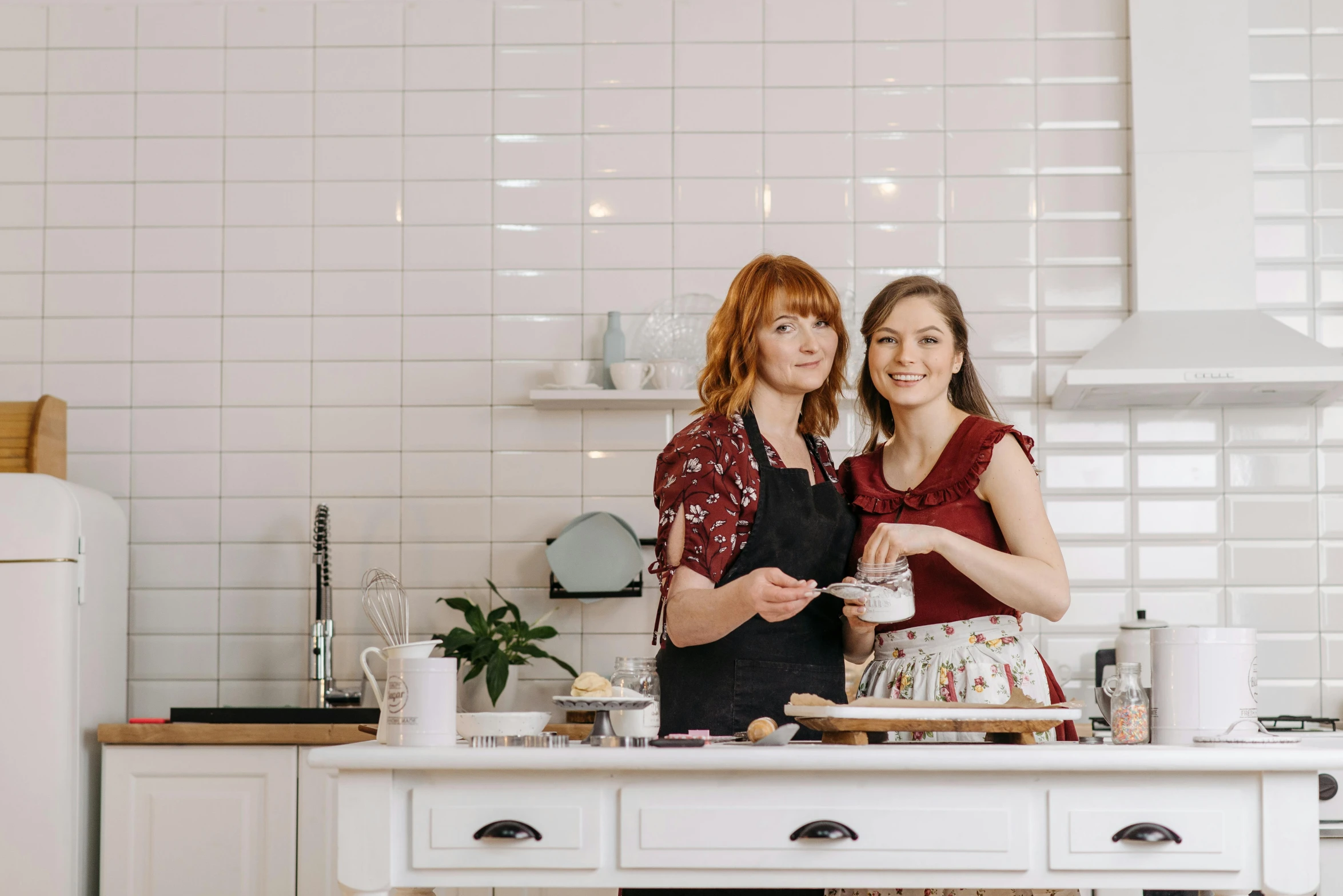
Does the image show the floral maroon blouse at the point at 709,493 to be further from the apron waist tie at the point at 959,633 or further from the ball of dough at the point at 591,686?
the apron waist tie at the point at 959,633

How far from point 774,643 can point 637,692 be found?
0.77ft

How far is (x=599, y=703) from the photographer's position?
5.21ft

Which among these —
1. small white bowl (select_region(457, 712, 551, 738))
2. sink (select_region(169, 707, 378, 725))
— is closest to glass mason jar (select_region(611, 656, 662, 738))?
small white bowl (select_region(457, 712, 551, 738))

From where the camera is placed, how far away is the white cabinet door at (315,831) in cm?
288

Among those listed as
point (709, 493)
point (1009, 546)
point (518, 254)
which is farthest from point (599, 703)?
point (518, 254)

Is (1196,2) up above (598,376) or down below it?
above

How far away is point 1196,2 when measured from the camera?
3.36 m

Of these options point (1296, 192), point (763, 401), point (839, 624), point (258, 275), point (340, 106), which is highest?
point (340, 106)

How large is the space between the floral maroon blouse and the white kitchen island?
400mm

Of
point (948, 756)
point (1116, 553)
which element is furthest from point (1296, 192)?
point (948, 756)

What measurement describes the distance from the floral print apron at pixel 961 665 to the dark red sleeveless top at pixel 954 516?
0.02 meters

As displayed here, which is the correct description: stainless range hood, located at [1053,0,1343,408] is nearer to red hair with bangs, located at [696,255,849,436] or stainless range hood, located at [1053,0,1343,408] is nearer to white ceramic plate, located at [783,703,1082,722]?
red hair with bangs, located at [696,255,849,436]

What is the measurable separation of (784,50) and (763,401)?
1.82 m

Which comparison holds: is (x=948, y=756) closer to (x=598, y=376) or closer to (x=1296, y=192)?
(x=598, y=376)
